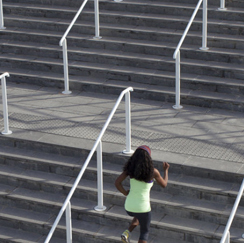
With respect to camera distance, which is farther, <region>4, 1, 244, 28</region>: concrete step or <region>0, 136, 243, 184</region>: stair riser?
<region>4, 1, 244, 28</region>: concrete step

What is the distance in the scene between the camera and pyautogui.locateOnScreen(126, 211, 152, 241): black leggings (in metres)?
6.74

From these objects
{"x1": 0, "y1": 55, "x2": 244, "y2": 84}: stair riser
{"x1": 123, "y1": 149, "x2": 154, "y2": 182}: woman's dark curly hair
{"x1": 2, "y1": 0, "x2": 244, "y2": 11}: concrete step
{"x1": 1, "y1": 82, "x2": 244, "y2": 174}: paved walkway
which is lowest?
{"x1": 1, "y1": 82, "x2": 244, "y2": 174}: paved walkway

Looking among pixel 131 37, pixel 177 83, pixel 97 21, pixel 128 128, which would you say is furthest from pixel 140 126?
pixel 97 21

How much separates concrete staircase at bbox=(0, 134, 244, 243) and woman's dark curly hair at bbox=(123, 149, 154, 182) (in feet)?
3.53

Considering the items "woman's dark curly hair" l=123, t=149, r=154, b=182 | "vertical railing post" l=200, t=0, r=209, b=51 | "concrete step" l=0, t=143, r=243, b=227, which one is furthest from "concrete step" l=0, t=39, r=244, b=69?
"woman's dark curly hair" l=123, t=149, r=154, b=182

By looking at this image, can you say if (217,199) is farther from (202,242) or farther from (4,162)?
(4,162)

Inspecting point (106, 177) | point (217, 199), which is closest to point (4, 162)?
point (106, 177)

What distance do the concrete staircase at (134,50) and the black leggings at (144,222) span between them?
3.35 meters

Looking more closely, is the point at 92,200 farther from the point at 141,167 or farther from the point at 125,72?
the point at 125,72

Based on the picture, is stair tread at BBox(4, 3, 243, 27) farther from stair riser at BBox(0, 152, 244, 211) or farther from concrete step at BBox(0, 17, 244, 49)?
stair riser at BBox(0, 152, 244, 211)

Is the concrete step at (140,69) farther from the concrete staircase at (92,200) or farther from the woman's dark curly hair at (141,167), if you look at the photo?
the woman's dark curly hair at (141,167)

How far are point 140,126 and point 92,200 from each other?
5.13 ft

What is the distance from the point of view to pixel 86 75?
425 inches

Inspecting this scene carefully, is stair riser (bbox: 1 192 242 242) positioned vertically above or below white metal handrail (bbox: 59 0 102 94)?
below
